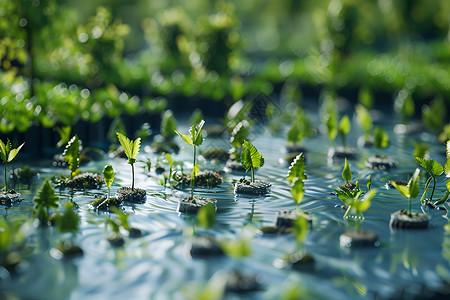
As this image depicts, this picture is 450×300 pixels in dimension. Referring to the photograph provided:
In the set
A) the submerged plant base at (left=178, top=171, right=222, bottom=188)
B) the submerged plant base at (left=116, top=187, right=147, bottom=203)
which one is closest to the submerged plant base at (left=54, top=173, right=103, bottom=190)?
the submerged plant base at (left=116, top=187, right=147, bottom=203)

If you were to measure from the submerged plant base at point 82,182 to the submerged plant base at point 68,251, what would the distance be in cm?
245

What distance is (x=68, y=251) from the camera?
527 cm

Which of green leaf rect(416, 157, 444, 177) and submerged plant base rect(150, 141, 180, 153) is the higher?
submerged plant base rect(150, 141, 180, 153)

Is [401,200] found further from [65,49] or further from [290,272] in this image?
[65,49]

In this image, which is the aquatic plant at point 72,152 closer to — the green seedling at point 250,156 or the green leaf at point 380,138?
the green seedling at point 250,156

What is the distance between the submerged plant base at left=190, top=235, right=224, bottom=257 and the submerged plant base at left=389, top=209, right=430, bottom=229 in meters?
2.29

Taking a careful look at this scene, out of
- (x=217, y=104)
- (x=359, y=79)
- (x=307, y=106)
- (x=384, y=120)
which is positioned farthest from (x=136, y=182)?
(x=359, y=79)

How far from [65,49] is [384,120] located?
8.72 meters

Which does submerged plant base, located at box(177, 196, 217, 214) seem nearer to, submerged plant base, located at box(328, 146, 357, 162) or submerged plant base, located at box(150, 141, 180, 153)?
submerged plant base, located at box(150, 141, 180, 153)

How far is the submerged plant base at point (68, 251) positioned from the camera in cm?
525

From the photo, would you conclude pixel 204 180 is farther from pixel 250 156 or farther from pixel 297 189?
pixel 297 189

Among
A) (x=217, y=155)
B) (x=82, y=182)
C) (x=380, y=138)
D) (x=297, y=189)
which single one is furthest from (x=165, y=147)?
(x=297, y=189)

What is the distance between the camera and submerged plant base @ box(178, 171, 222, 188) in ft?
26.2

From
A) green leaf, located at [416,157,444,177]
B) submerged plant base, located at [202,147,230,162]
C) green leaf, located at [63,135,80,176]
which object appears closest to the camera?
green leaf, located at [416,157,444,177]
